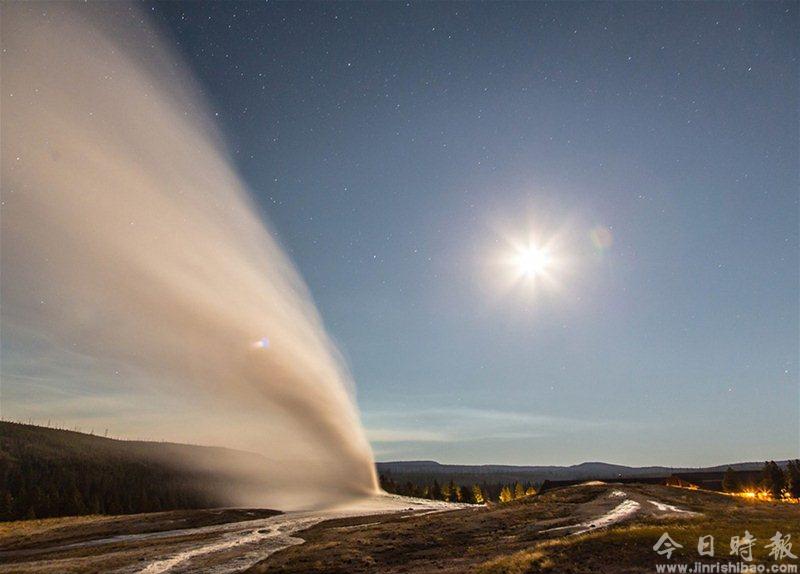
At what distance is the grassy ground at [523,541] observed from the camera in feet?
86.8

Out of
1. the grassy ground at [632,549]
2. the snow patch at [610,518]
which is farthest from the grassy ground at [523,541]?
the snow patch at [610,518]

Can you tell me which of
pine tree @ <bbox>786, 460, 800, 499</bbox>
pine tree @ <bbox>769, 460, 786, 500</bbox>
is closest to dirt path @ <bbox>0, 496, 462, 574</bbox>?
pine tree @ <bbox>769, 460, 786, 500</bbox>

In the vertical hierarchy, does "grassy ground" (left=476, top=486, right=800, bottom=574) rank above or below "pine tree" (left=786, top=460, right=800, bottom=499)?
above

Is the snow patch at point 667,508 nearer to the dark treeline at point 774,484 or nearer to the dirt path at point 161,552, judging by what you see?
the dirt path at point 161,552

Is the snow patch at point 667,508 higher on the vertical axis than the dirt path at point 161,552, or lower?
higher

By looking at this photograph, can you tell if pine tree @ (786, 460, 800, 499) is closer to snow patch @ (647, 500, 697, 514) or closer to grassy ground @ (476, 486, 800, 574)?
snow patch @ (647, 500, 697, 514)

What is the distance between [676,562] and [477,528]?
24952mm

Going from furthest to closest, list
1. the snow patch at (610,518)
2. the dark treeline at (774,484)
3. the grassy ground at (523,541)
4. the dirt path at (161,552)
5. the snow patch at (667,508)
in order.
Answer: the dark treeline at (774,484) → the snow patch at (667,508) → the snow patch at (610,518) → the dirt path at (161,552) → the grassy ground at (523,541)

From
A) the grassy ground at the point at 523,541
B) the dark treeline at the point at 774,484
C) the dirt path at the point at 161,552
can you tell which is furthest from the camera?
the dark treeline at the point at 774,484

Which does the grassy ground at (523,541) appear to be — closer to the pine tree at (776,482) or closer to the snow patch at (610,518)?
the snow patch at (610,518)

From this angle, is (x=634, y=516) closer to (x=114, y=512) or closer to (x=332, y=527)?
(x=332, y=527)

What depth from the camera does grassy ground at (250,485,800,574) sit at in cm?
2645

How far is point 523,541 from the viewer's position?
3659cm

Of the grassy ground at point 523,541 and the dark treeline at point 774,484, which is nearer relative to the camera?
the grassy ground at point 523,541
